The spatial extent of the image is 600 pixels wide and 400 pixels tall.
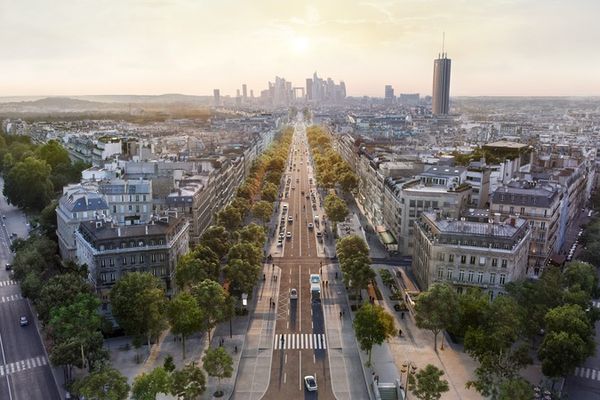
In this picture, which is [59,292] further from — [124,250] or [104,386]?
[104,386]

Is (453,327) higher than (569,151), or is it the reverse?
(569,151)

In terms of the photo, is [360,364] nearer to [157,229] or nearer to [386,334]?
[386,334]

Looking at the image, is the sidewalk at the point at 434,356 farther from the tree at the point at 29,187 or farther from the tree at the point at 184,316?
the tree at the point at 29,187

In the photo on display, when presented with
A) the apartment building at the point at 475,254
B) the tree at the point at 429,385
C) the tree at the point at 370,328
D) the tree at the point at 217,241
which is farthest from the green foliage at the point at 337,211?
the tree at the point at 429,385

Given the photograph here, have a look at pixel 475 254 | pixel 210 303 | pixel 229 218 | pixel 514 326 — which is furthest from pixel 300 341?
pixel 229 218

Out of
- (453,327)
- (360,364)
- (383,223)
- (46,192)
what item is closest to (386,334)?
(360,364)
